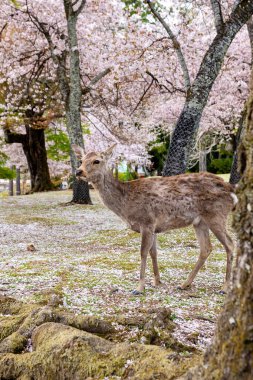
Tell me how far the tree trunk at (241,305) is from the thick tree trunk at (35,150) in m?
28.5

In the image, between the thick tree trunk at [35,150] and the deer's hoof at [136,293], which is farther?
the thick tree trunk at [35,150]

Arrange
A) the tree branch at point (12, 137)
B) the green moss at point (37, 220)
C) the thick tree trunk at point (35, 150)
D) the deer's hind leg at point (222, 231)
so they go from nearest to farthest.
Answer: the deer's hind leg at point (222, 231) → the green moss at point (37, 220) → the tree branch at point (12, 137) → the thick tree trunk at point (35, 150)

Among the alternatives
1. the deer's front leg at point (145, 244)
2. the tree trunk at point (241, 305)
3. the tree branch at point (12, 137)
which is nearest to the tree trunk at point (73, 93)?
the tree branch at point (12, 137)

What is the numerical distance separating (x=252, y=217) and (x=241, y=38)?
27555mm

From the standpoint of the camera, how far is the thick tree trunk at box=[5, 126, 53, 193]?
99.4 feet

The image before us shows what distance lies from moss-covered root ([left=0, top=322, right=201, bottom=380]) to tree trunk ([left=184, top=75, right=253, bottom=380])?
3.36ft

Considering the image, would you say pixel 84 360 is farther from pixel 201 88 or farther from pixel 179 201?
pixel 201 88

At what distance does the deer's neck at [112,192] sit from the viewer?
709cm

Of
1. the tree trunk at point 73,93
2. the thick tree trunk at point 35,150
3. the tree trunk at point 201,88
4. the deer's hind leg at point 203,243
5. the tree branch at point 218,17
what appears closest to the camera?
the deer's hind leg at point 203,243

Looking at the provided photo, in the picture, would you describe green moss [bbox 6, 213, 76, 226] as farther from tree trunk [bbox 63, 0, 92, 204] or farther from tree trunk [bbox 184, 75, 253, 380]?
tree trunk [bbox 184, 75, 253, 380]

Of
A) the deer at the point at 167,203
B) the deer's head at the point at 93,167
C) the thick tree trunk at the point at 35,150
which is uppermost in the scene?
the thick tree trunk at the point at 35,150

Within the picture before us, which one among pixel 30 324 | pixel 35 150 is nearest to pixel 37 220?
pixel 30 324

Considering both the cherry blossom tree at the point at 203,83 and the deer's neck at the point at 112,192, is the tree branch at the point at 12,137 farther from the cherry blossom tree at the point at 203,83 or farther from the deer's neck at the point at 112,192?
the deer's neck at the point at 112,192

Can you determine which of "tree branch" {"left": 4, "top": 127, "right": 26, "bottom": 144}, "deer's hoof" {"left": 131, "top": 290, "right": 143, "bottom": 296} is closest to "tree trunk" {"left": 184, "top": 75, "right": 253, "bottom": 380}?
"deer's hoof" {"left": 131, "top": 290, "right": 143, "bottom": 296}
